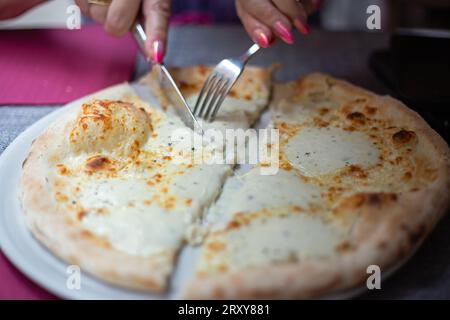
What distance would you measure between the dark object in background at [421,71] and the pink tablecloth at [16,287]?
4.14 ft

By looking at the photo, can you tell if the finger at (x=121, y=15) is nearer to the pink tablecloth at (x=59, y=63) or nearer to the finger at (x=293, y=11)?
the pink tablecloth at (x=59, y=63)

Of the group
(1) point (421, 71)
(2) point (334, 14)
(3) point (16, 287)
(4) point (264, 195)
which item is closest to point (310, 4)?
(1) point (421, 71)

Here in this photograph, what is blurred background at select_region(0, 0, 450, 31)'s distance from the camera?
2.89 m

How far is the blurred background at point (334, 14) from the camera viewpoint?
2.89 m

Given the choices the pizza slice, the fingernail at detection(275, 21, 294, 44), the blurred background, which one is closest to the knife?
the pizza slice

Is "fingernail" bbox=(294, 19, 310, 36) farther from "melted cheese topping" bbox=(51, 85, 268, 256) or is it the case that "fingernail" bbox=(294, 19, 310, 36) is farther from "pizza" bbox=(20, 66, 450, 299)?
"melted cheese topping" bbox=(51, 85, 268, 256)

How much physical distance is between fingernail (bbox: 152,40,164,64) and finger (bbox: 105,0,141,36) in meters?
0.25

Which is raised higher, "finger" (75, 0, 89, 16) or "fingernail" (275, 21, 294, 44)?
"finger" (75, 0, 89, 16)

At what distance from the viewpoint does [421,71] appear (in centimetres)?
207

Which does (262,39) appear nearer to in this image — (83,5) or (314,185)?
(314,185)

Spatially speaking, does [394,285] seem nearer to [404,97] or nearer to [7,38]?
[404,97]

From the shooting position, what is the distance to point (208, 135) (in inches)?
65.9

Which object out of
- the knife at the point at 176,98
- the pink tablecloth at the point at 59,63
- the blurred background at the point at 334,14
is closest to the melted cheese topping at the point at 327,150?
the knife at the point at 176,98

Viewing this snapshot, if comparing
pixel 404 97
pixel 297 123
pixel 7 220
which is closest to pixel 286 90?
pixel 297 123
